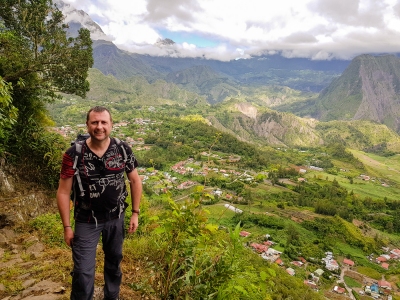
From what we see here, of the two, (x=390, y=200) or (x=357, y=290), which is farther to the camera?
(x=390, y=200)

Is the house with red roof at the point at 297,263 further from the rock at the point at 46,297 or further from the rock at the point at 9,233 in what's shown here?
the rock at the point at 46,297

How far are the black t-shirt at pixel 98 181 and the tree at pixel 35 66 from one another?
6.51 meters

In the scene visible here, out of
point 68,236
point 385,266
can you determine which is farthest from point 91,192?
point 385,266

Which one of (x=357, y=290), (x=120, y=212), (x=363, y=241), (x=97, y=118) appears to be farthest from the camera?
(x=363, y=241)

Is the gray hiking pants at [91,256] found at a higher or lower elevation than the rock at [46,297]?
higher

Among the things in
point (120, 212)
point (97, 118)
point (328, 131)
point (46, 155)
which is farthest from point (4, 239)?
point (328, 131)

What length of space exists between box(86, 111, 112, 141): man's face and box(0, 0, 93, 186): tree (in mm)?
6465

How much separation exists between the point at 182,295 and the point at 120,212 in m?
1.05

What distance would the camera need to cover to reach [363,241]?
47312 millimetres

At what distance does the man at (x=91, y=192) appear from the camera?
2410 mm

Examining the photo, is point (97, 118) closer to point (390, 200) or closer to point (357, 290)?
point (357, 290)

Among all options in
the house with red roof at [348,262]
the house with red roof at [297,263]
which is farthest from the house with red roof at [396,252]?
the house with red roof at [297,263]

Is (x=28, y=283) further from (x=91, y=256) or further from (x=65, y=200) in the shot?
(x=65, y=200)

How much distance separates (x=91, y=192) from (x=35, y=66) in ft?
28.9
